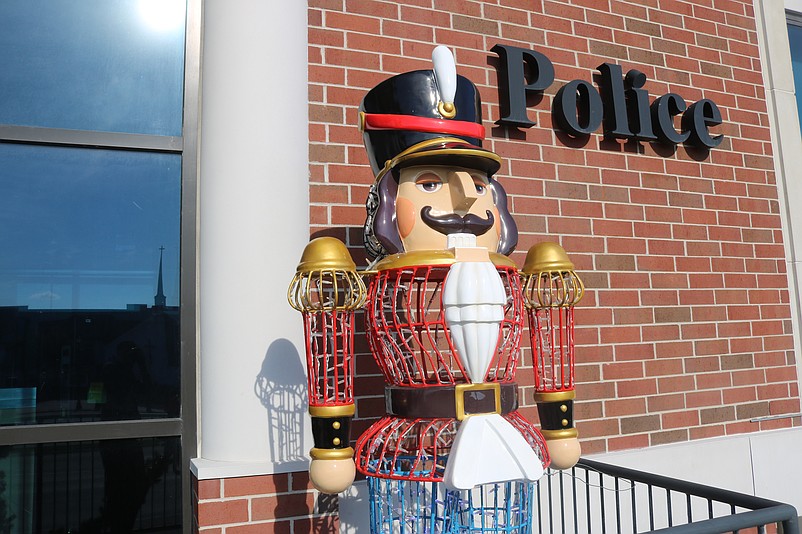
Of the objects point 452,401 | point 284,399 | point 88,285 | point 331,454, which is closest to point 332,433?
point 331,454

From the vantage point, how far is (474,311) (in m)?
1.66

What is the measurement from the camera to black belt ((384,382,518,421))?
5.58ft

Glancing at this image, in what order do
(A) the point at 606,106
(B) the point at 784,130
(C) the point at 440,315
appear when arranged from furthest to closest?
(B) the point at 784,130 → (A) the point at 606,106 → (C) the point at 440,315

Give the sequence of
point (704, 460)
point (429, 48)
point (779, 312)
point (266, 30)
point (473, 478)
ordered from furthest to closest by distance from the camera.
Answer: point (779, 312) → point (704, 460) → point (429, 48) → point (266, 30) → point (473, 478)

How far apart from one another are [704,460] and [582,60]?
215 centimetres

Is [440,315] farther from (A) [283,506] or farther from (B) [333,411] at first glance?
(A) [283,506]

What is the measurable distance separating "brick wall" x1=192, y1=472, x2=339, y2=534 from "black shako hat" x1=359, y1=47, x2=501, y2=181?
44.5 inches

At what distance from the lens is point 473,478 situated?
1556 mm

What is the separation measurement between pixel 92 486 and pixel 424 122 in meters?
1.91

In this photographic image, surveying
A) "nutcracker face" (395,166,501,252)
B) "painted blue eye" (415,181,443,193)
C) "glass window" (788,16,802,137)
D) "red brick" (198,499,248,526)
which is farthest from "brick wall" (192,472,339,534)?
"glass window" (788,16,802,137)

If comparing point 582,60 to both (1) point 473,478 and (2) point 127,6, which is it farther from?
(1) point 473,478

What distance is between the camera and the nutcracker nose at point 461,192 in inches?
71.7

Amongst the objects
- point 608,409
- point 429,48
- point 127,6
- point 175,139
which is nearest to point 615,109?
point 429,48

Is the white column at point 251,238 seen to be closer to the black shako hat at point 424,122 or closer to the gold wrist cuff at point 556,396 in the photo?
the black shako hat at point 424,122
